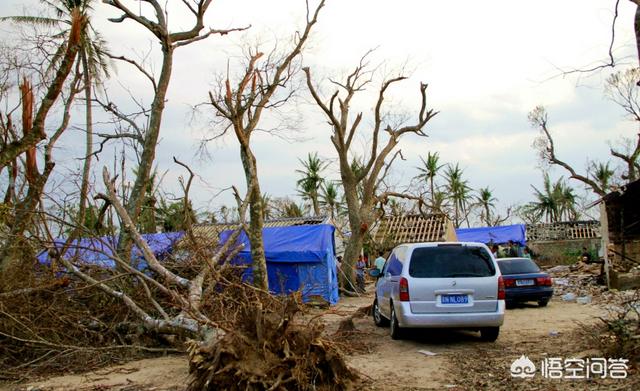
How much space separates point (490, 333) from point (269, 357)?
492cm

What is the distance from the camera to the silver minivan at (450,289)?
9211mm

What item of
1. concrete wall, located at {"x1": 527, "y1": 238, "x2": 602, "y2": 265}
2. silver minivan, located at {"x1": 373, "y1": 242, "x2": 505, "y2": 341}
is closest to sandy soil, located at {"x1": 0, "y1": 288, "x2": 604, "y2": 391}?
silver minivan, located at {"x1": 373, "y1": 242, "x2": 505, "y2": 341}

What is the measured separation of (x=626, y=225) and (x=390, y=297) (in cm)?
1400

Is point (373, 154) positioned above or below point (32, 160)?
above

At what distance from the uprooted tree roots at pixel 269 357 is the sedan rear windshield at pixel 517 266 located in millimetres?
9844

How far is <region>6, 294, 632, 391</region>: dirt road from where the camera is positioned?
7.28m

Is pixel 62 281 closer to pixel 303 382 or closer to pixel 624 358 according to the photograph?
pixel 303 382

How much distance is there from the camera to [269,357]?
20.9 ft

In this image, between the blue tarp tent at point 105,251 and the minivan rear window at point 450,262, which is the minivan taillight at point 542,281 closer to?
the minivan rear window at point 450,262

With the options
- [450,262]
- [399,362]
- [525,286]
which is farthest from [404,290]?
[525,286]

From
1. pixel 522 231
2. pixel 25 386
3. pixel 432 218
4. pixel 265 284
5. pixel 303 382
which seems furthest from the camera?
pixel 522 231

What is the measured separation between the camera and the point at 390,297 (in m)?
10.4

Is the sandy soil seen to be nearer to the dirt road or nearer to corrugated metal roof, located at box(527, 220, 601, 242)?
the dirt road

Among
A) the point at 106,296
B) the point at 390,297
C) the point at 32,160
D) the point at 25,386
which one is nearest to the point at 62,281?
the point at 106,296
